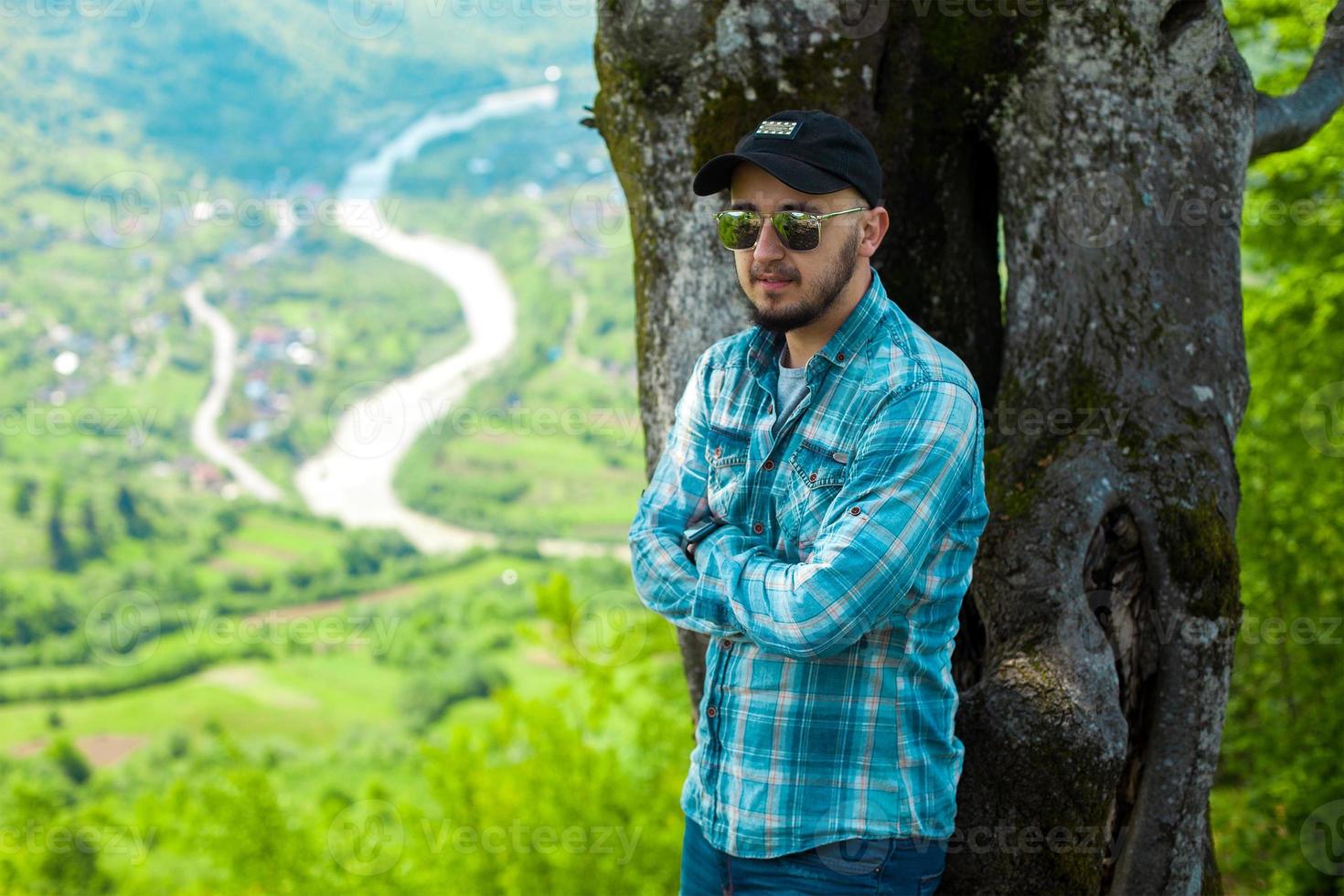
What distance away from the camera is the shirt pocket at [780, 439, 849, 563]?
7.59ft

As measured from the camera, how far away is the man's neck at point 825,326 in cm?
237

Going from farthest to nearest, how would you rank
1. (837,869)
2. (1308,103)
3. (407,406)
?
(407,406)
(1308,103)
(837,869)

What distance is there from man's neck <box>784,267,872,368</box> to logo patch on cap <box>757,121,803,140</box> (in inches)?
11.7

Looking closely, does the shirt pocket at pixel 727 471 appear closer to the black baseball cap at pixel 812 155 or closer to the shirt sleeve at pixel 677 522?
the shirt sleeve at pixel 677 522

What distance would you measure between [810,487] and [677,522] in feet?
1.08

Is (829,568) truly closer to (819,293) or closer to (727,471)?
(727,471)

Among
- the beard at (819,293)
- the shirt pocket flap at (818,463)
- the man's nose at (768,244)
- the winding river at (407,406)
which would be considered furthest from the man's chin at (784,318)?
the winding river at (407,406)

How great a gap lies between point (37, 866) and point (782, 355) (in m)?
11.7

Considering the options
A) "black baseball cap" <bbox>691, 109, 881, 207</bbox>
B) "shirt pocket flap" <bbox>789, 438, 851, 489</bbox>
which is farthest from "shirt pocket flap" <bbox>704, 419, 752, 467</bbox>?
"black baseball cap" <bbox>691, 109, 881, 207</bbox>

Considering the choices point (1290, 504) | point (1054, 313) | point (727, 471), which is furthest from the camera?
point (1290, 504)

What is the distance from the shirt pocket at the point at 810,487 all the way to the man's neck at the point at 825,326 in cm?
20

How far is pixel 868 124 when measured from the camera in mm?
3391

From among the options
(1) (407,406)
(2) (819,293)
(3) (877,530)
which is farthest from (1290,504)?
(1) (407,406)

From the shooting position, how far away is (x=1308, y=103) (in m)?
3.87
